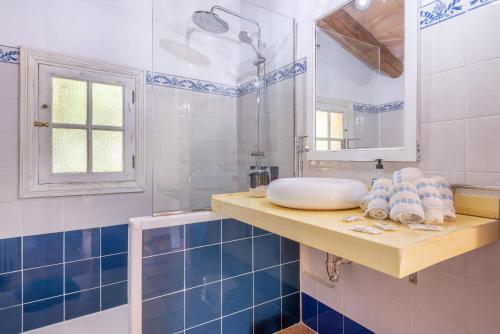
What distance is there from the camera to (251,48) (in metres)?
1.80

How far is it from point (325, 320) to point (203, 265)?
69 centimetres

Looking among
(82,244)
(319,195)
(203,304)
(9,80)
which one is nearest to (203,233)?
(203,304)

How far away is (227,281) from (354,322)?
1.93 feet

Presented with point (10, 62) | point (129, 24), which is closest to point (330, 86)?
Result: point (129, 24)

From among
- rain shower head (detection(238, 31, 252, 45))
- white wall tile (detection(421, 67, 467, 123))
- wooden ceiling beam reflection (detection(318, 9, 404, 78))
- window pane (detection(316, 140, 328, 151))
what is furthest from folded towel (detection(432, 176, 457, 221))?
rain shower head (detection(238, 31, 252, 45))

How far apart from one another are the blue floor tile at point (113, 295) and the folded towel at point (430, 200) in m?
1.84

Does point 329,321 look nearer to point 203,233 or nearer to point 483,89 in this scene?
point 203,233

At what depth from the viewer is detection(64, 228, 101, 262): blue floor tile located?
1.68 metres

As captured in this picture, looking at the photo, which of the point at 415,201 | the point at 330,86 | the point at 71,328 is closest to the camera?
the point at 415,201

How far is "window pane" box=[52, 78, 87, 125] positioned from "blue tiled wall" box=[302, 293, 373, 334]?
1.73m

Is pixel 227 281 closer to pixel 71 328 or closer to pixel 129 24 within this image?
pixel 71 328

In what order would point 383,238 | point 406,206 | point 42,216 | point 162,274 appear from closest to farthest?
1. point 383,238
2. point 406,206
3. point 162,274
4. point 42,216

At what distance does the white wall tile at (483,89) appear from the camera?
812mm

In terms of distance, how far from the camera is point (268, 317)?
54.6 inches
